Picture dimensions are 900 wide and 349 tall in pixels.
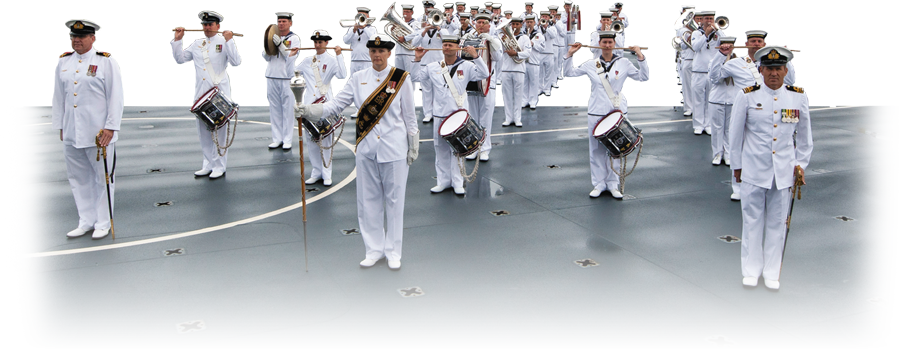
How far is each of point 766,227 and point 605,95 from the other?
3180 millimetres

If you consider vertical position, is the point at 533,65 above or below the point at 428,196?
above

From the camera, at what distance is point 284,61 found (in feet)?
38.1

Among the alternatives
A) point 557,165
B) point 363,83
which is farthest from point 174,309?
point 557,165

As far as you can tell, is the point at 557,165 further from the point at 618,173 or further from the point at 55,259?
the point at 55,259

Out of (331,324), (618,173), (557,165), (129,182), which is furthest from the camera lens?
(557,165)

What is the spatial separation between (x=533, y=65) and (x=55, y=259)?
11.5m

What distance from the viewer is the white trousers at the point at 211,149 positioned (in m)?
10.2

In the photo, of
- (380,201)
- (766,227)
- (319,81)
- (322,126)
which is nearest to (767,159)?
(766,227)

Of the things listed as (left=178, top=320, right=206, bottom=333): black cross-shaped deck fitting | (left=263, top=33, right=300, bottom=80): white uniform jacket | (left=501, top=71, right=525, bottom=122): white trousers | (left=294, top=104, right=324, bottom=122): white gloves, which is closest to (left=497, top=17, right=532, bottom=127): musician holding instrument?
(left=501, top=71, right=525, bottom=122): white trousers

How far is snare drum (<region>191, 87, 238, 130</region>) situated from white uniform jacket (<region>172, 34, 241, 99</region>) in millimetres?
187

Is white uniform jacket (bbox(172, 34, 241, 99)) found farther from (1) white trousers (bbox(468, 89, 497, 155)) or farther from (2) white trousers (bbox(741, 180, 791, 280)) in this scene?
(2) white trousers (bbox(741, 180, 791, 280))

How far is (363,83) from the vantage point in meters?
6.58

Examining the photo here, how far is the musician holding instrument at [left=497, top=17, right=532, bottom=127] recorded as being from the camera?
45.4ft

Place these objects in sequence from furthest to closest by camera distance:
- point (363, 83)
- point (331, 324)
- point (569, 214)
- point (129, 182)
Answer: point (129, 182), point (569, 214), point (363, 83), point (331, 324)
